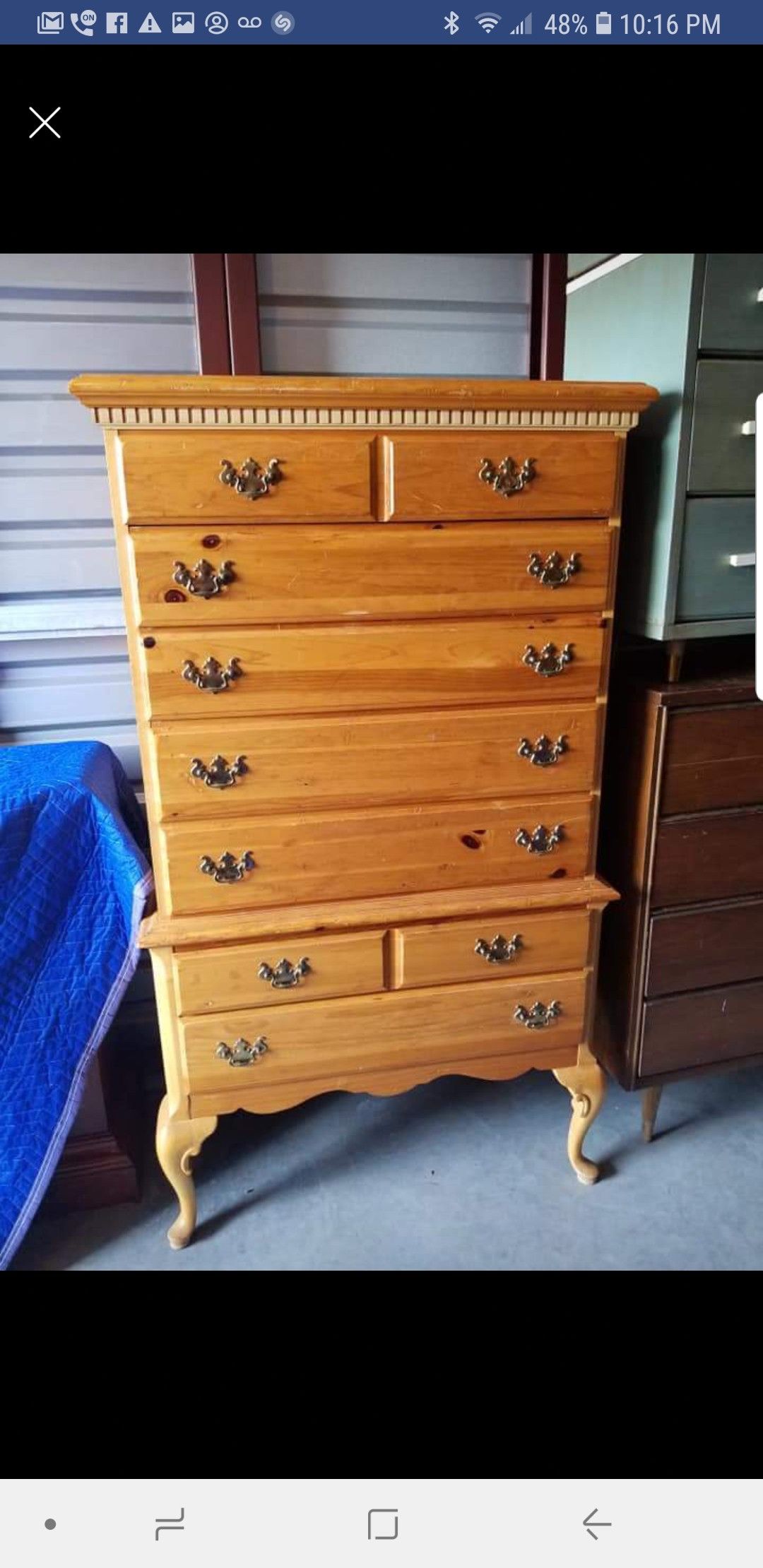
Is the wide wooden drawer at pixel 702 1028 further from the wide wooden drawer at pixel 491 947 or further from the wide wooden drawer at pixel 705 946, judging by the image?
the wide wooden drawer at pixel 491 947

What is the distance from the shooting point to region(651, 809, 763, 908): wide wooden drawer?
5.17 feet

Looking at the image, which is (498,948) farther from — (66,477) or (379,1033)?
(66,477)

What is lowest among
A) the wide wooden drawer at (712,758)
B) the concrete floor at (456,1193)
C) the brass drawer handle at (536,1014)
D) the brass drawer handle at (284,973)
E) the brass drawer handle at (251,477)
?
the concrete floor at (456,1193)

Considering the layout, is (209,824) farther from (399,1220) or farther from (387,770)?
(399,1220)

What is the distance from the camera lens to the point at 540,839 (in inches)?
58.5

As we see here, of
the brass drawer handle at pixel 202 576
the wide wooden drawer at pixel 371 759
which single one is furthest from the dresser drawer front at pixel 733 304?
the brass drawer handle at pixel 202 576

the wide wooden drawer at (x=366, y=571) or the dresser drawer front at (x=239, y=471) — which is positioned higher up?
the dresser drawer front at (x=239, y=471)

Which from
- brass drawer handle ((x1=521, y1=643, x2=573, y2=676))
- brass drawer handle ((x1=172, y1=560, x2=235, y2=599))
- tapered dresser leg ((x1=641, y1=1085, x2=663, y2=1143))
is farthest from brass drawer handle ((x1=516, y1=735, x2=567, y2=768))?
tapered dresser leg ((x1=641, y1=1085, x2=663, y2=1143))

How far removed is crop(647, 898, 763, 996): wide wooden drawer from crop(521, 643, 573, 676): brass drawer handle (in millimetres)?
539

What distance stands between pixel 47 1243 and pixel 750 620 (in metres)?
1.71

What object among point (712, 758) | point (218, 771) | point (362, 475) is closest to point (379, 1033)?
point (218, 771)

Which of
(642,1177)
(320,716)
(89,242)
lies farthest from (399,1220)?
(89,242)

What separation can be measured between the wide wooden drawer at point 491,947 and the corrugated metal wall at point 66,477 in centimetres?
85

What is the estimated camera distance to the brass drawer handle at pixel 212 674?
4.19 ft
